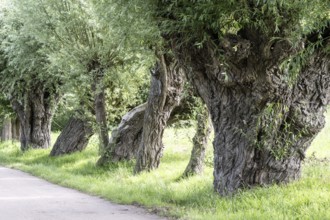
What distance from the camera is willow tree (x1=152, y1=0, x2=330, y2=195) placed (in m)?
9.55

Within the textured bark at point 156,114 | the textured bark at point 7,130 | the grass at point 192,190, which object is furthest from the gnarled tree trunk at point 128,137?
the textured bark at point 7,130

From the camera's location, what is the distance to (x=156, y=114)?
14984 mm

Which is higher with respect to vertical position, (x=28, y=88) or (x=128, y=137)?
(x=28, y=88)

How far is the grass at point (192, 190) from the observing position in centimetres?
854

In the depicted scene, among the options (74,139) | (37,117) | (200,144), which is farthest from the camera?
(37,117)

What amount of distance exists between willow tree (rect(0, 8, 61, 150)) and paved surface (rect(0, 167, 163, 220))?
997cm

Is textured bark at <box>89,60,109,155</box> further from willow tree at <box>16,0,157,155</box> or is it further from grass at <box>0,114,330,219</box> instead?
grass at <box>0,114,330,219</box>

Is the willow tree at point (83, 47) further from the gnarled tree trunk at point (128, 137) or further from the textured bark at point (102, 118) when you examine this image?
the gnarled tree trunk at point (128, 137)

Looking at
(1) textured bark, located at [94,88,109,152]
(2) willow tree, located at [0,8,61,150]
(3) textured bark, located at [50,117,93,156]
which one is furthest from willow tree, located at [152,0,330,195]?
(2) willow tree, located at [0,8,61,150]

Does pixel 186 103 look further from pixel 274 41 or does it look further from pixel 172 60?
pixel 274 41

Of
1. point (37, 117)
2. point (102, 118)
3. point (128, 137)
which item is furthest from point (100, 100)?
point (37, 117)

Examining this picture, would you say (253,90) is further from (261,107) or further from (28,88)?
(28,88)

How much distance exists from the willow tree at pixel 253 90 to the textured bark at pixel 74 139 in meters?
12.5

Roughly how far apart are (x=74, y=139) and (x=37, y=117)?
4446mm
